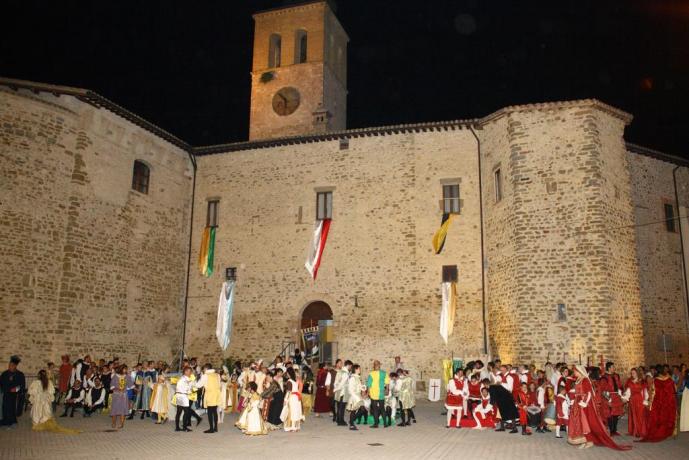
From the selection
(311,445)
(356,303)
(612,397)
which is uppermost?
(356,303)

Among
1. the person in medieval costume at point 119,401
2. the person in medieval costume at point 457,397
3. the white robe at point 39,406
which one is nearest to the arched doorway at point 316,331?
the person in medieval costume at point 457,397

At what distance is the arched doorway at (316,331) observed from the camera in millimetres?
21281

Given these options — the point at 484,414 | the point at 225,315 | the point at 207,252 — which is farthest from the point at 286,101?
the point at 484,414

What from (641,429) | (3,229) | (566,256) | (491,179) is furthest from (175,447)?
(491,179)

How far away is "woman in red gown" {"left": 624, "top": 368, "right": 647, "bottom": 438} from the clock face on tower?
73.0 ft

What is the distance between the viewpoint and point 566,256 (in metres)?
17.9

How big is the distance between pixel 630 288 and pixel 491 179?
5.69m

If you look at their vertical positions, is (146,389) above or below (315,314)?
below

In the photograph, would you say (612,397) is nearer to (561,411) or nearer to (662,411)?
(662,411)

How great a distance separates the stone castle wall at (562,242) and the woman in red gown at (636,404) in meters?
5.18

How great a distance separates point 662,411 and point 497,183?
10404 mm

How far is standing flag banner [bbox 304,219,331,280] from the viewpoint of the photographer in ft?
71.4

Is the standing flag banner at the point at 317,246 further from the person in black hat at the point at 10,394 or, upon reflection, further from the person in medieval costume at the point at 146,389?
the person in black hat at the point at 10,394

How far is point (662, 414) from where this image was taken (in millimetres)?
11172
